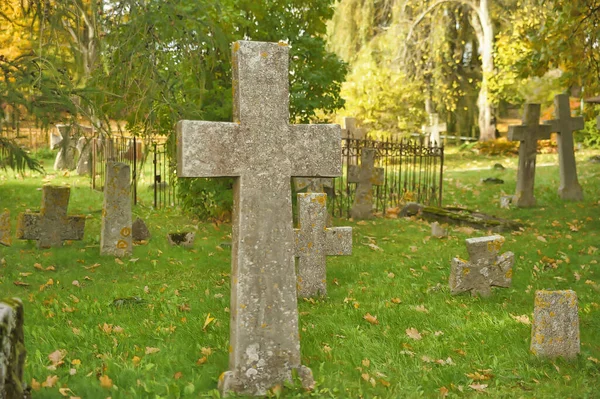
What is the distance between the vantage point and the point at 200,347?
5.73m

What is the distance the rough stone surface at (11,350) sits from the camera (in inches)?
150

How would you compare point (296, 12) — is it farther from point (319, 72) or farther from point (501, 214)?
point (501, 214)

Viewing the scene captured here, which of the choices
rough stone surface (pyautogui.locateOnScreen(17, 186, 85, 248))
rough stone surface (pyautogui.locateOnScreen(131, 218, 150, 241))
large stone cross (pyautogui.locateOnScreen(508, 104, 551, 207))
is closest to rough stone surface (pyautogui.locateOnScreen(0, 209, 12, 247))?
rough stone surface (pyautogui.locateOnScreen(17, 186, 85, 248))

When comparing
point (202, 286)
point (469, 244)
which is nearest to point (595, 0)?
point (469, 244)

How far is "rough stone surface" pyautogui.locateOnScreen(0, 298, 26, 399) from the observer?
12.5ft

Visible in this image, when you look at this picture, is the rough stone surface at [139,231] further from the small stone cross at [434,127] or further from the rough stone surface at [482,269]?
the small stone cross at [434,127]

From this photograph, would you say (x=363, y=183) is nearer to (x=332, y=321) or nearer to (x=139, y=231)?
(x=139, y=231)

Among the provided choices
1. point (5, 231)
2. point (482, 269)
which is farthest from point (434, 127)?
point (5, 231)

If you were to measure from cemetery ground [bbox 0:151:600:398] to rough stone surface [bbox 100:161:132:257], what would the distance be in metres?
0.20

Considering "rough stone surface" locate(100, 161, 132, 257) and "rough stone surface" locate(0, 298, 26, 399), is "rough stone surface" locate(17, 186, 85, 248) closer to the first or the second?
"rough stone surface" locate(100, 161, 132, 257)

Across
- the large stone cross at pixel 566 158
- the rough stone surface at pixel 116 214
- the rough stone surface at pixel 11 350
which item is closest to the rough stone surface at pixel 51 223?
the rough stone surface at pixel 116 214

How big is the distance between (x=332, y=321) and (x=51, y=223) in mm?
4992

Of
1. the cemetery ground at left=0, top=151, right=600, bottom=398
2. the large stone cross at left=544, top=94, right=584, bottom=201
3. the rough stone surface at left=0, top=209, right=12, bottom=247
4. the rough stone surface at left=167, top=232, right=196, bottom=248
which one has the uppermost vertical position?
the large stone cross at left=544, top=94, right=584, bottom=201

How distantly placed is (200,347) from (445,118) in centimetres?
3075
